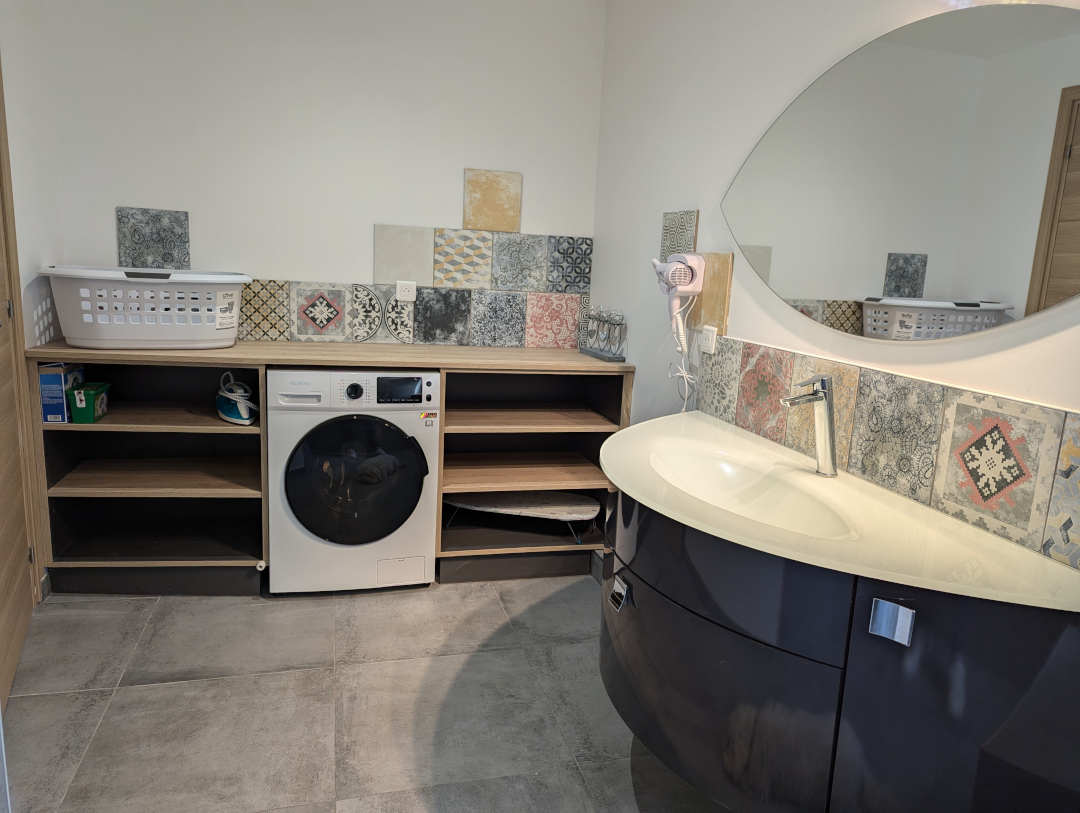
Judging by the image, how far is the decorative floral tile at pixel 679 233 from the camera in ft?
8.08

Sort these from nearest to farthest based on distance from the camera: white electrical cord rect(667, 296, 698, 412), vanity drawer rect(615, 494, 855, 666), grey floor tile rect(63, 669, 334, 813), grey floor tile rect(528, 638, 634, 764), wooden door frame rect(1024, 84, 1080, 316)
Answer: vanity drawer rect(615, 494, 855, 666), wooden door frame rect(1024, 84, 1080, 316), grey floor tile rect(63, 669, 334, 813), grey floor tile rect(528, 638, 634, 764), white electrical cord rect(667, 296, 698, 412)

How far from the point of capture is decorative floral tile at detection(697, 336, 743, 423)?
7.28 ft

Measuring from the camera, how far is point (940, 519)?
1.40 m

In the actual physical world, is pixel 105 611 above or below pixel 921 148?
below

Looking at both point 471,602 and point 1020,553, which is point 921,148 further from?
point 471,602

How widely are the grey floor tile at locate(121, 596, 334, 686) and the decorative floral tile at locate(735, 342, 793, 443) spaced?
1.50 metres

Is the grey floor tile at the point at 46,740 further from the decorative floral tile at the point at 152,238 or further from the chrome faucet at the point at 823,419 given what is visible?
the chrome faucet at the point at 823,419

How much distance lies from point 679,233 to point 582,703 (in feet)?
5.05

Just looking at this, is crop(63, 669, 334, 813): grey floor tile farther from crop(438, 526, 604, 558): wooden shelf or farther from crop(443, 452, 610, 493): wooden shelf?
crop(443, 452, 610, 493): wooden shelf

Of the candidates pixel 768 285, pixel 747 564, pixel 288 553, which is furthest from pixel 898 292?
pixel 288 553

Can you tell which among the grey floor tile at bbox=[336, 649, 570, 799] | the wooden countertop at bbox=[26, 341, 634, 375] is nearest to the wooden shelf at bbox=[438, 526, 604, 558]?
the grey floor tile at bbox=[336, 649, 570, 799]

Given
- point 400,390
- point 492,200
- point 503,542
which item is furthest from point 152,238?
point 503,542

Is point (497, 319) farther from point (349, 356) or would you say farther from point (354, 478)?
point (354, 478)

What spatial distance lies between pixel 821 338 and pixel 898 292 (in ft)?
0.94
